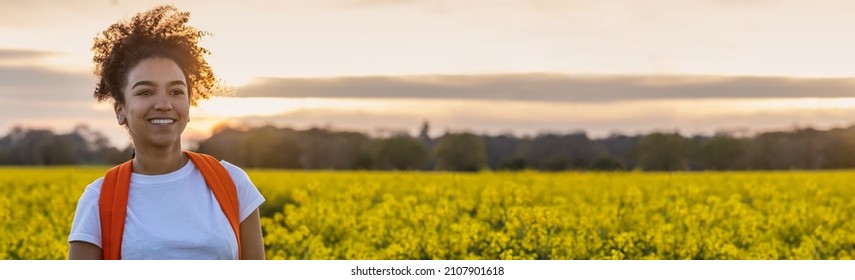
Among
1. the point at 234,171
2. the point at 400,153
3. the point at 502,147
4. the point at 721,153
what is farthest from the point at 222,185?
the point at 721,153

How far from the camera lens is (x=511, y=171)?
22.0 ft

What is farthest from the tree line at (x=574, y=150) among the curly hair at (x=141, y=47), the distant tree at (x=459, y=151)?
the curly hair at (x=141, y=47)

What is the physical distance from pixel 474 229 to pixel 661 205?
173 cm

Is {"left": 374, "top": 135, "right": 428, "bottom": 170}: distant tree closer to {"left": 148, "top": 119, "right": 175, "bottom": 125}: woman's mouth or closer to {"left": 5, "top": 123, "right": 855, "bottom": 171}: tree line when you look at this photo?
{"left": 5, "top": 123, "right": 855, "bottom": 171}: tree line

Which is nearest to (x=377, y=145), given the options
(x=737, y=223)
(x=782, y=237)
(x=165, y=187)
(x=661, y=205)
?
(x=661, y=205)

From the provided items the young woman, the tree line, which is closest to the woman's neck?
the young woman

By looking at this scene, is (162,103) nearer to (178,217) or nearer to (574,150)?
(178,217)

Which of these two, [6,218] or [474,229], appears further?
→ [6,218]

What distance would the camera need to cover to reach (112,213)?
2402 mm

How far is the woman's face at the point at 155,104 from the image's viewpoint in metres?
2.47

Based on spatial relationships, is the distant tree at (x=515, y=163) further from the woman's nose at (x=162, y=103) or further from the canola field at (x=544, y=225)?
the woman's nose at (x=162, y=103)

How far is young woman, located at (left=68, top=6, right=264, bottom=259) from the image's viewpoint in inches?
95.0

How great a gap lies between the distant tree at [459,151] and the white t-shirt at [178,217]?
308 centimetres

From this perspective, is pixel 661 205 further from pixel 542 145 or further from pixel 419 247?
pixel 419 247
